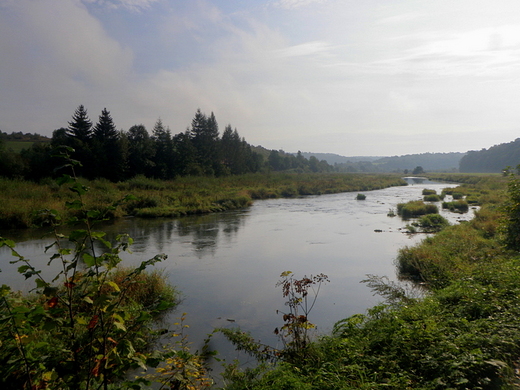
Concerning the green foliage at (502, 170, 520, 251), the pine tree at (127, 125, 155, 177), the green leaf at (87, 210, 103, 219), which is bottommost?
the green foliage at (502, 170, 520, 251)

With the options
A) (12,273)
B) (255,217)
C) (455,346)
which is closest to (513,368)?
(455,346)

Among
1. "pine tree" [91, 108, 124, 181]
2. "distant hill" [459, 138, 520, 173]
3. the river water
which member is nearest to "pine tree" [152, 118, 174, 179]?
"pine tree" [91, 108, 124, 181]

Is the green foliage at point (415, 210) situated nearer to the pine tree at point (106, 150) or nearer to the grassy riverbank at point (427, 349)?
the grassy riverbank at point (427, 349)

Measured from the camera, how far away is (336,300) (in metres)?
8.64

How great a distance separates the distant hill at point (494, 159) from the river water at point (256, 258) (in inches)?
3843

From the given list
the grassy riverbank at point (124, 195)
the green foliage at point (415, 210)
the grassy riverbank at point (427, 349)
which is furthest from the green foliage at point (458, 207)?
the grassy riverbank at point (427, 349)

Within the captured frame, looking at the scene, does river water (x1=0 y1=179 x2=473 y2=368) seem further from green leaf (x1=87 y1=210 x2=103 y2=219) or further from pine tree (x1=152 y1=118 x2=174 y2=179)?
pine tree (x1=152 y1=118 x2=174 y2=179)

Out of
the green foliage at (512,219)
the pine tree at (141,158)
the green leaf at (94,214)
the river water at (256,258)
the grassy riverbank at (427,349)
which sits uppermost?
the pine tree at (141,158)

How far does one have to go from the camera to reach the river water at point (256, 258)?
7859 mm

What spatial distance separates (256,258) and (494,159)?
140744mm

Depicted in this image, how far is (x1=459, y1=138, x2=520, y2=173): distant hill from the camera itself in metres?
104

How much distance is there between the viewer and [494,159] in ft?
405

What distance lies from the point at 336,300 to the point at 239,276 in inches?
130

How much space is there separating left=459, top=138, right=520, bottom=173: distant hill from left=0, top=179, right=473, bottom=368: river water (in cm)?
9762
